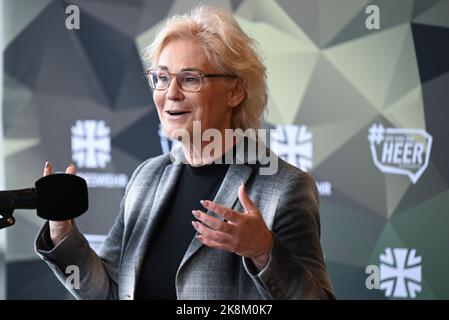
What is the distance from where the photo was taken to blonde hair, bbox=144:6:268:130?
168cm

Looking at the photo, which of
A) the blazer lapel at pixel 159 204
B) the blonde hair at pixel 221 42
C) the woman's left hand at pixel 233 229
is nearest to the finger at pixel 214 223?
the woman's left hand at pixel 233 229

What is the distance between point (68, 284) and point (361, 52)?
1.91m

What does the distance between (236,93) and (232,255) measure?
0.46 meters

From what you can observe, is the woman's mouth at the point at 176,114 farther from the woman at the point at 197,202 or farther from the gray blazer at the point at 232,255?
the gray blazer at the point at 232,255

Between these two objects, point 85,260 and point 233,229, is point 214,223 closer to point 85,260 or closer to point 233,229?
point 233,229

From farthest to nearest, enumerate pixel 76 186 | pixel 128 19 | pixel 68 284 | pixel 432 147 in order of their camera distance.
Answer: pixel 128 19
pixel 432 147
pixel 68 284
pixel 76 186

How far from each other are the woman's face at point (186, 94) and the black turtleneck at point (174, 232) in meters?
0.13

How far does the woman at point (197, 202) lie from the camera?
153 centimetres

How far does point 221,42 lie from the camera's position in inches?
66.2

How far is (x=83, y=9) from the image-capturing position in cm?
328

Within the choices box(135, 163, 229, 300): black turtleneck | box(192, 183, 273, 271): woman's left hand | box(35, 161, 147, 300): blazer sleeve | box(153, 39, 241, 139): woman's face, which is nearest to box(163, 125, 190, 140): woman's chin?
box(153, 39, 241, 139): woman's face

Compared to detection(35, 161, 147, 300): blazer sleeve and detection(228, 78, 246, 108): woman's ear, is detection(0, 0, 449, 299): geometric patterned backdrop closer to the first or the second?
detection(228, 78, 246, 108): woman's ear

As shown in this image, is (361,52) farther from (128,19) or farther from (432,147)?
(128,19)
